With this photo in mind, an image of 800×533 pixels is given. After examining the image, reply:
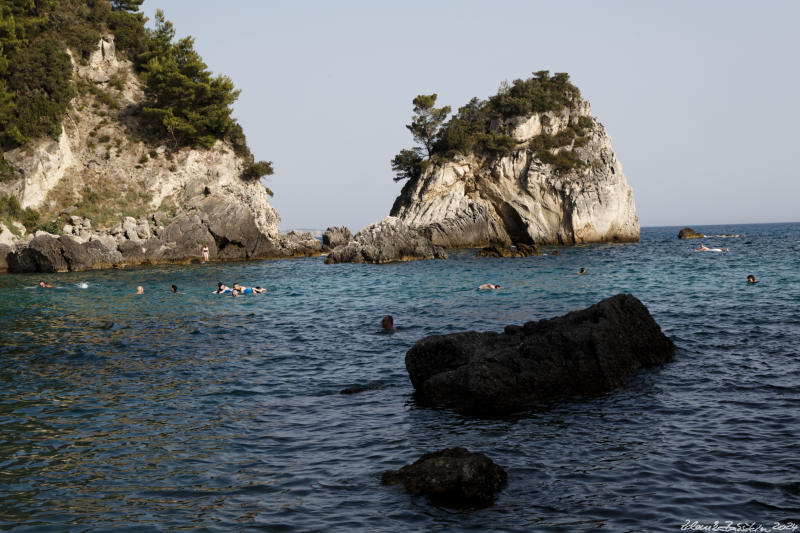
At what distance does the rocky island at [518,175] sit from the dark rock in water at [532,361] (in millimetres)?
65155

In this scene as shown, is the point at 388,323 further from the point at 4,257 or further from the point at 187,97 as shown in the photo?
the point at 187,97

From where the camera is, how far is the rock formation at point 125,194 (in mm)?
58750

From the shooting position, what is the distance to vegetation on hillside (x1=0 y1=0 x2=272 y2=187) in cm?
6303

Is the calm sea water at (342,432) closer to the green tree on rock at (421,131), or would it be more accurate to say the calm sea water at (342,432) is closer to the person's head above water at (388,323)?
the person's head above water at (388,323)

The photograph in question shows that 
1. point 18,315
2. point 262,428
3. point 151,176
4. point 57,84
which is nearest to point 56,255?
point 151,176

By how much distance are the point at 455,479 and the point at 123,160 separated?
7392cm

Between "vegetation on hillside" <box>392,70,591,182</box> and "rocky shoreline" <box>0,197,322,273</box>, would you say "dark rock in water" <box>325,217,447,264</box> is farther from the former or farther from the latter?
"vegetation on hillside" <box>392,70,591,182</box>

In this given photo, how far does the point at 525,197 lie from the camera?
267 ft

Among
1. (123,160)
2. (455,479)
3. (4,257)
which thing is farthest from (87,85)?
(455,479)
